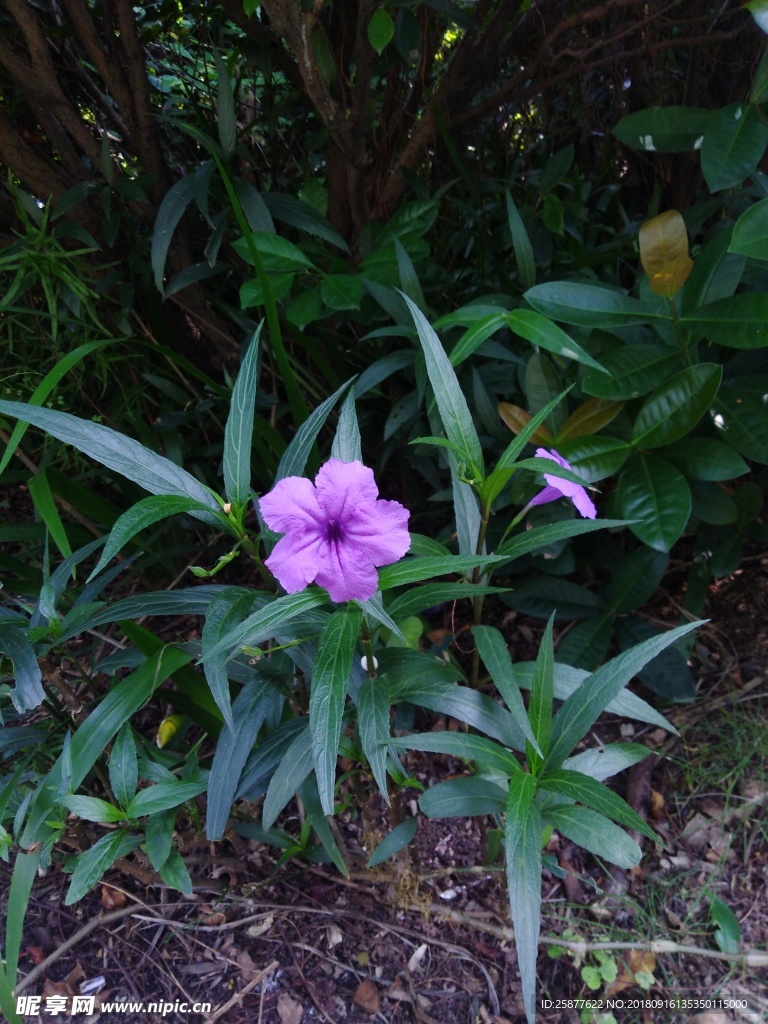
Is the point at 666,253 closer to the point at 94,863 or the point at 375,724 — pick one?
the point at 375,724

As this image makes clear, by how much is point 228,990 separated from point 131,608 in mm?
789

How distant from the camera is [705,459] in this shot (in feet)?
4.39

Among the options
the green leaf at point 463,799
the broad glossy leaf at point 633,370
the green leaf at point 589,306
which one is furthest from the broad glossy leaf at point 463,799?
the green leaf at point 589,306

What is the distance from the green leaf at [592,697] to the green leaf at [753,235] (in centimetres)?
61

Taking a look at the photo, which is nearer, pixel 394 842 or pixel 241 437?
pixel 241 437

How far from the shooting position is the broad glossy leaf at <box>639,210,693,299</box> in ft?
4.10

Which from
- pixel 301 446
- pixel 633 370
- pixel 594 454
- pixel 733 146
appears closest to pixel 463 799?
pixel 301 446

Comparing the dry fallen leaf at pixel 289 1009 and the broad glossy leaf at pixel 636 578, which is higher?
the broad glossy leaf at pixel 636 578

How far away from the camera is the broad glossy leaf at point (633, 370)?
132 centimetres

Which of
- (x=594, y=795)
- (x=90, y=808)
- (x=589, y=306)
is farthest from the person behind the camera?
(x=589, y=306)

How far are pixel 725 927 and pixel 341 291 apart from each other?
4.66 ft

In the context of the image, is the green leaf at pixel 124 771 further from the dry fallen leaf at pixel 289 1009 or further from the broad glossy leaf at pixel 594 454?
the broad glossy leaf at pixel 594 454

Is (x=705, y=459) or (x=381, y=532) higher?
(x=381, y=532)

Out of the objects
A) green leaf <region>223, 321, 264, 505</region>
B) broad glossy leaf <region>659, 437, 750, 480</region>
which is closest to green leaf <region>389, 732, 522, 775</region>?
green leaf <region>223, 321, 264, 505</region>
